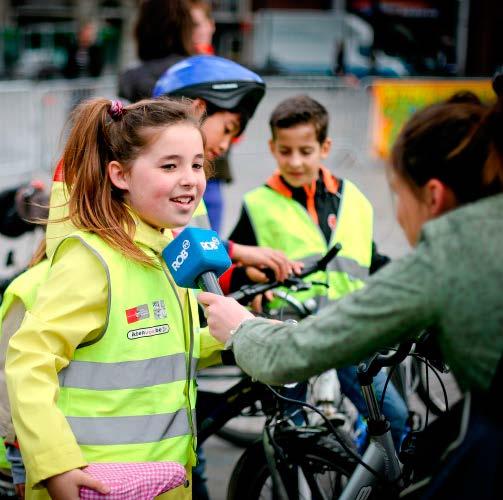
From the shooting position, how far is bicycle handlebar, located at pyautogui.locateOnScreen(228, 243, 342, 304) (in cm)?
293

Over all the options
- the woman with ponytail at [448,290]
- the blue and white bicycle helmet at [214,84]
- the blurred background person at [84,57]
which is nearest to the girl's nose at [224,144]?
the blue and white bicycle helmet at [214,84]

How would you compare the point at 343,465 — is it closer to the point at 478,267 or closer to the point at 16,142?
the point at 478,267

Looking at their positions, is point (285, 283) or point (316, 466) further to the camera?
point (285, 283)

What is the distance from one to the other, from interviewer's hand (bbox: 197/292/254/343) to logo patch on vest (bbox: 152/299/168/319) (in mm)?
331

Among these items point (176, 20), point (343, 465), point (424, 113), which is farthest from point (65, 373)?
point (176, 20)

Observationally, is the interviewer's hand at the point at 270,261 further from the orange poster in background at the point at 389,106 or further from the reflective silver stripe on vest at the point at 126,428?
the orange poster in background at the point at 389,106

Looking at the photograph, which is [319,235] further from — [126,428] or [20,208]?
[126,428]

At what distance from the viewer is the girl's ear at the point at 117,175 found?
8.26 feet

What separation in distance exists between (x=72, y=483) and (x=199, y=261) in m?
0.62

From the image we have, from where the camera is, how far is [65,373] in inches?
91.7

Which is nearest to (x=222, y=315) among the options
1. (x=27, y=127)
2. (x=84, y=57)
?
(x=27, y=127)

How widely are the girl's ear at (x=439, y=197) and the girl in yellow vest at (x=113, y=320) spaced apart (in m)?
0.91

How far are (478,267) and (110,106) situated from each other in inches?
53.4

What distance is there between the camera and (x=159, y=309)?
7.95 ft
